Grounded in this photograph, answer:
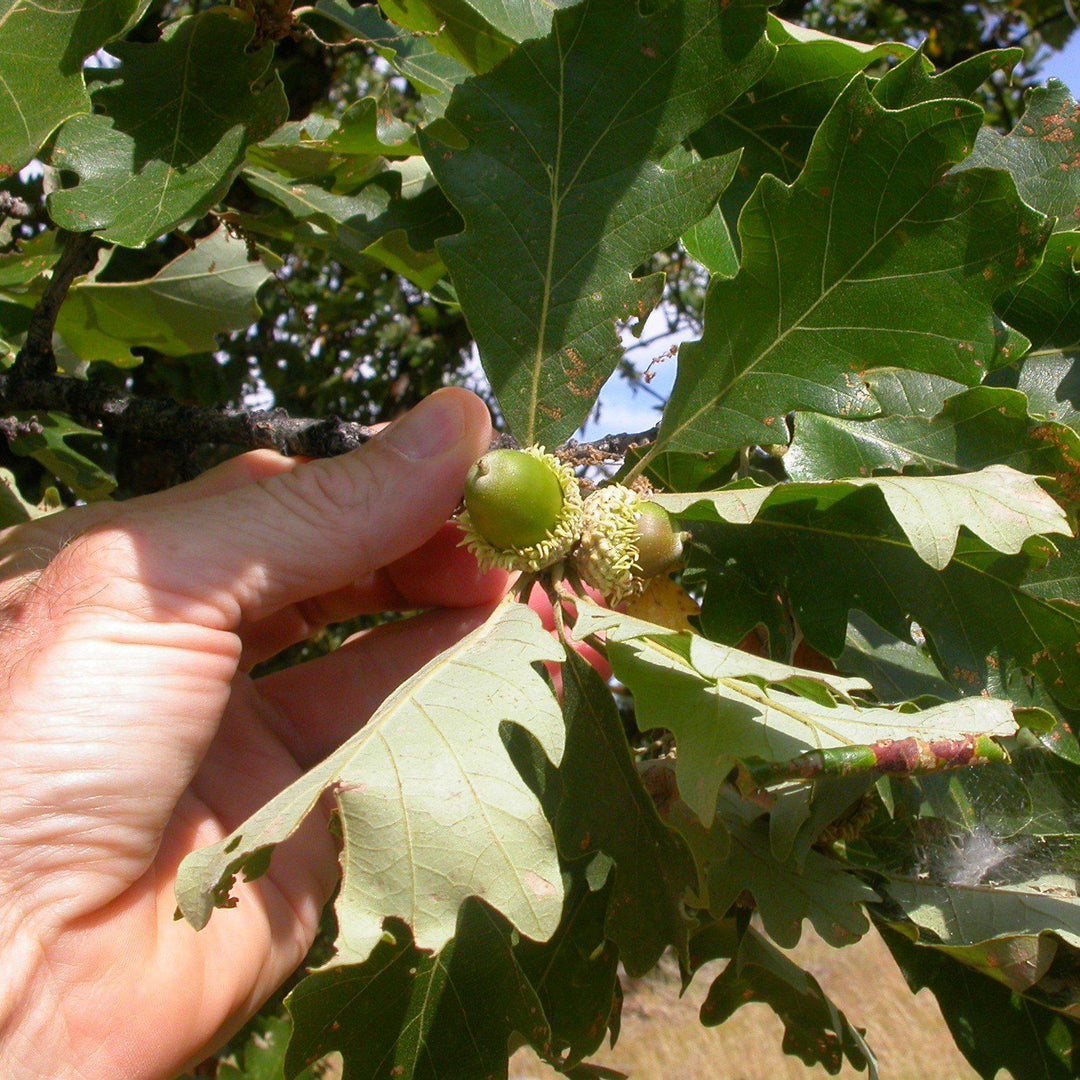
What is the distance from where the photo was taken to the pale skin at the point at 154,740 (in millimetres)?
1445

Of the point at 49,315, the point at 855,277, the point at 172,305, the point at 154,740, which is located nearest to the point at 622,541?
the point at 855,277

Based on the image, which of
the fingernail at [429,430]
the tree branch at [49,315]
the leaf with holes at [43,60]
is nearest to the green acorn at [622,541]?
the fingernail at [429,430]

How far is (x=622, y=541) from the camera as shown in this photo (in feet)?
4.80

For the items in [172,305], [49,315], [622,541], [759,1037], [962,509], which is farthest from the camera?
[759,1037]

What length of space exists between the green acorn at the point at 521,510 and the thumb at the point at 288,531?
261 mm

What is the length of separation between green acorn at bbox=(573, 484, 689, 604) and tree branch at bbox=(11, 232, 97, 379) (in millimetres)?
1164

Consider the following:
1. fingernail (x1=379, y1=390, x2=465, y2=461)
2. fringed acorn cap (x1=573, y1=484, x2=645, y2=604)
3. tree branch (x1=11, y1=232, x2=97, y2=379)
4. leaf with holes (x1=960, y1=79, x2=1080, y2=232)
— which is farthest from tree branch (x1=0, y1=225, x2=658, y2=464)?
leaf with holes (x1=960, y1=79, x2=1080, y2=232)

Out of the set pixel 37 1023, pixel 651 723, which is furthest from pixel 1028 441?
pixel 37 1023

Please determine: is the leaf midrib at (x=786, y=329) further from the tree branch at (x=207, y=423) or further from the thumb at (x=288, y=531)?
the thumb at (x=288, y=531)

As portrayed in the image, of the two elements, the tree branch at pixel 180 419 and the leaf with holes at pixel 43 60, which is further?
the tree branch at pixel 180 419

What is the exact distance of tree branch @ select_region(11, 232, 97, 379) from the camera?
6.26 ft

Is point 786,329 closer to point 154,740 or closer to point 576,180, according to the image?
point 576,180

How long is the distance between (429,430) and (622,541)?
0.47 meters

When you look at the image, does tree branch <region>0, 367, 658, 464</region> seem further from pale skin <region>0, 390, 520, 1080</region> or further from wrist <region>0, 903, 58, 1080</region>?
wrist <region>0, 903, 58, 1080</region>
